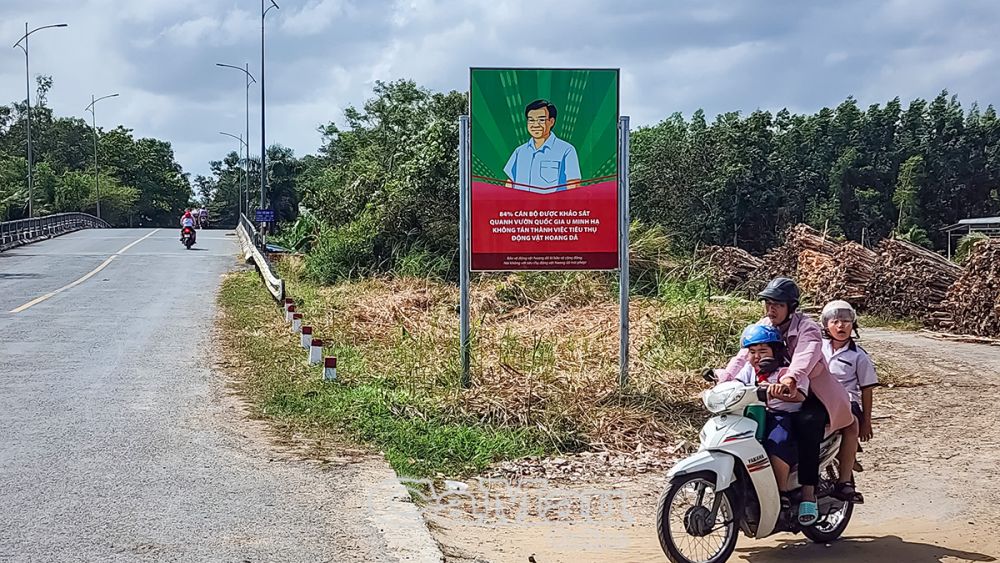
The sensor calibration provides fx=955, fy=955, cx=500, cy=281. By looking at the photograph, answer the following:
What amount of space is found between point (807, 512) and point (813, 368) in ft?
2.80

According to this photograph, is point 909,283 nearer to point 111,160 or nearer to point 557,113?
point 557,113

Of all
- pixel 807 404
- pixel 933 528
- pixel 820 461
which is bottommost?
pixel 933 528

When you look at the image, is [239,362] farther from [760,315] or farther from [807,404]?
[807,404]

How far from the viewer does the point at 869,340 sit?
17.0m

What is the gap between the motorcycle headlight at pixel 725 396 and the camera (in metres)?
5.21

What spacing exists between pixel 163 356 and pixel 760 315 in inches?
315

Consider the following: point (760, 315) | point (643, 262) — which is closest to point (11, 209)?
point (643, 262)

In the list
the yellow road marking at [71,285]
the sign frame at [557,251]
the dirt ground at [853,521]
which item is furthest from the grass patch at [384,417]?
the yellow road marking at [71,285]

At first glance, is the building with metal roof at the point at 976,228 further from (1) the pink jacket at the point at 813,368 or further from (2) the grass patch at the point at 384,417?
(1) the pink jacket at the point at 813,368

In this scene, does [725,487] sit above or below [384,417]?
above

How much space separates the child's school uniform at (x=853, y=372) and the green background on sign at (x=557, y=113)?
14.4 feet

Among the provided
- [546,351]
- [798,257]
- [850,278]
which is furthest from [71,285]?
[850,278]

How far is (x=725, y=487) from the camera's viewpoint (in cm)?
518

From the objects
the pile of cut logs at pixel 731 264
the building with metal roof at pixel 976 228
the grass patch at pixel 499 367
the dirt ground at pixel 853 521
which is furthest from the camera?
the building with metal roof at pixel 976 228
